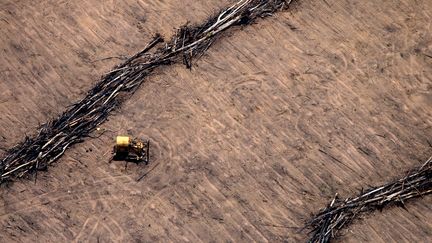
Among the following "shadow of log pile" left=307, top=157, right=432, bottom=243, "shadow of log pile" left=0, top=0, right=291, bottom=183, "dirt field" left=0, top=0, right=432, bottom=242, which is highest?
"shadow of log pile" left=0, top=0, right=291, bottom=183

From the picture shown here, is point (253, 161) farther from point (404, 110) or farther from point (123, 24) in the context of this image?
point (123, 24)

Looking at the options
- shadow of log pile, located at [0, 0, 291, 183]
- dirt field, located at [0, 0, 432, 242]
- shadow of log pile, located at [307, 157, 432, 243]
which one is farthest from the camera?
shadow of log pile, located at [0, 0, 291, 183]

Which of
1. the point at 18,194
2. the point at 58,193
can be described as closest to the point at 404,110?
the point at 58,193

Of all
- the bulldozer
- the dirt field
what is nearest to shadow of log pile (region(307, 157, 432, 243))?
the dirt field

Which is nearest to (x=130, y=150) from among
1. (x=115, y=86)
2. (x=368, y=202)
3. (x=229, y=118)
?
(x=115, y=86)

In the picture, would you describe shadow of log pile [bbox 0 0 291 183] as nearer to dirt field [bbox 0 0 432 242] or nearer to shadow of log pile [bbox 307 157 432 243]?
dirt field [bbox 0 0 432 242]

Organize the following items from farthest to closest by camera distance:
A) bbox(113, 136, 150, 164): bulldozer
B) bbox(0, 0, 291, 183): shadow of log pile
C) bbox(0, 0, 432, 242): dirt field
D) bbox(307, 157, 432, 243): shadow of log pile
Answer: bbox(0, 0, 291, 183): shadow of log pile
bbox(113, 136, 150, 164): bulldozer
bbox(0, 0, 432, 242): dirt field
bbox(307, 157, 432, 243): shadow of log pile

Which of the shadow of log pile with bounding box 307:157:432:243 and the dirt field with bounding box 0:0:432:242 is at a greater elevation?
the dirt field with bounding box 0:0:432:242
